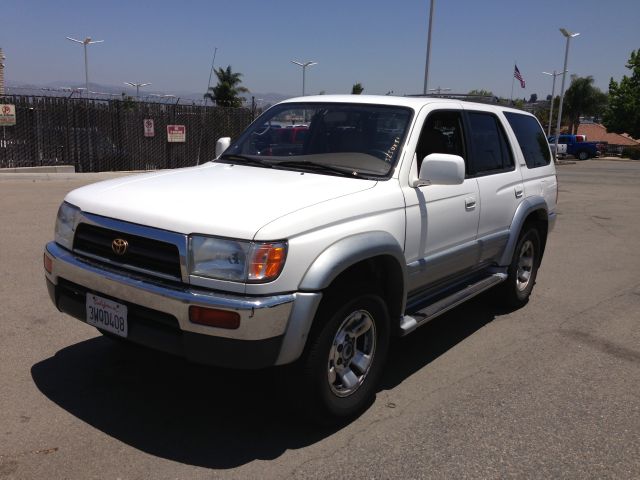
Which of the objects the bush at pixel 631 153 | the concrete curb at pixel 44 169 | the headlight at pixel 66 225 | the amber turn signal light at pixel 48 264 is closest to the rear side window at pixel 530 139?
the headlight at pixel 66 225

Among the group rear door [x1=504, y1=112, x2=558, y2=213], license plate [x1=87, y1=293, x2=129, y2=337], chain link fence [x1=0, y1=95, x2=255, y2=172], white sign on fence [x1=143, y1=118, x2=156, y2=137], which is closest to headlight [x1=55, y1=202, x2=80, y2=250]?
license plate [x1=87, y1=293, x2=129, y2=337]

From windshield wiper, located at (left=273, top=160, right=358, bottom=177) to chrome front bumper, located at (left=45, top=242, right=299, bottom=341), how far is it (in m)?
1.19

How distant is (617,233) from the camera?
10711mm

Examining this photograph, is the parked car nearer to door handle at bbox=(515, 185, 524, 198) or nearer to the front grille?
door handle at bbox=(515, 185, 524, 198)

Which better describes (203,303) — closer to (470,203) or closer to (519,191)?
(470,203)

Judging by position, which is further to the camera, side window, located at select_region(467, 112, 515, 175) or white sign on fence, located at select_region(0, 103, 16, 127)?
white sign on fence, located at select_region(0, 103, 16, 127)

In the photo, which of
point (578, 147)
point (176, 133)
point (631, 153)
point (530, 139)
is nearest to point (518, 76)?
point (578, 147)

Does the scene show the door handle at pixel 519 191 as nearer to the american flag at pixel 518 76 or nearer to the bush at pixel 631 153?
the american flag at pixel 518 76

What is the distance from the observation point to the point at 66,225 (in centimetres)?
361

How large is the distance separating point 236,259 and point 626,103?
59.0 m

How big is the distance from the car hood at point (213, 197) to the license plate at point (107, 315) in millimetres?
472

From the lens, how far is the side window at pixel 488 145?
4.93 meters

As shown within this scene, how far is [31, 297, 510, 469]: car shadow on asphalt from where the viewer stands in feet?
10.7

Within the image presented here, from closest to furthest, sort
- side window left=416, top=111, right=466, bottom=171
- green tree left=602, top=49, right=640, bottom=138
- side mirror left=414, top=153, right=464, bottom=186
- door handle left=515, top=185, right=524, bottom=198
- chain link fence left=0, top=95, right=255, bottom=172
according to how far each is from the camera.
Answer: side mirror left=414, top=153, right=464, bottom=186
side window left=416, top=111, right=466, bottom=171
door handle left=515, top=185, right=524, bottom=198
chain link fence left=0, top=95, right=255, bottom=172
green tree left=602, top=49, right=640, bottom=138
